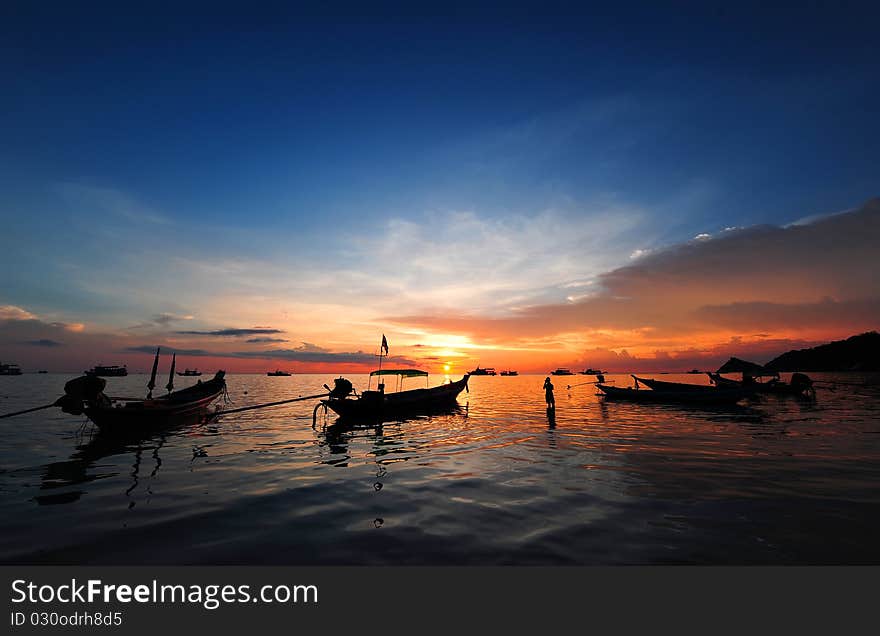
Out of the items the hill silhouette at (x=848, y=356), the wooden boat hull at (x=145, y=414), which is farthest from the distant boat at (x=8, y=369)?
the hill silhouette at (x=848, y=356)

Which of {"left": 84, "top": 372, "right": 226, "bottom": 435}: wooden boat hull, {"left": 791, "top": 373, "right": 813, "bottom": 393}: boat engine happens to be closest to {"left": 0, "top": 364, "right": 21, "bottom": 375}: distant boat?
{"left": 84, "top": 372, "right": 226, "bottom": 435}: wooden boat hull

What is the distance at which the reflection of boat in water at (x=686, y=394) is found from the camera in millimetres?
42559

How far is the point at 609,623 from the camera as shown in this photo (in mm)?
6207

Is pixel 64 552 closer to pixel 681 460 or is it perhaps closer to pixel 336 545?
pixel 336 545

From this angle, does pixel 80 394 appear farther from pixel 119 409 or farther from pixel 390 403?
pixel 390 403

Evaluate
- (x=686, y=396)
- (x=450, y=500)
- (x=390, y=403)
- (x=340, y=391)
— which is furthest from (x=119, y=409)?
(x=686, y=396)

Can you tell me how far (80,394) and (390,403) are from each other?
21.4m

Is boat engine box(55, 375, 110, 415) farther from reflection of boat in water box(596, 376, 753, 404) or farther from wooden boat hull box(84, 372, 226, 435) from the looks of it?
reflection of boat in water box(596, 376, 753, 404)

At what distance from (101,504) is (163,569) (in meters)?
6.88

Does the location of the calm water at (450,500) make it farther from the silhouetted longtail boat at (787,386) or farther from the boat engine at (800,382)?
the boat engine at (800,382)

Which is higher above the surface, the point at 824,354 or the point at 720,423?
the point at 824,354

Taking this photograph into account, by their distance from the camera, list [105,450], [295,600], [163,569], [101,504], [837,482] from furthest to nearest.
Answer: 1. [105,450]
2. [837,482]
3. [101,504]
4. [163,569]
5. [295,600]

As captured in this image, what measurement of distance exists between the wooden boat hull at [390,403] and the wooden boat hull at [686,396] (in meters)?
22.4

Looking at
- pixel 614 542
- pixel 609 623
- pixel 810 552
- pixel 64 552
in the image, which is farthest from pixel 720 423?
pixel 64 552
